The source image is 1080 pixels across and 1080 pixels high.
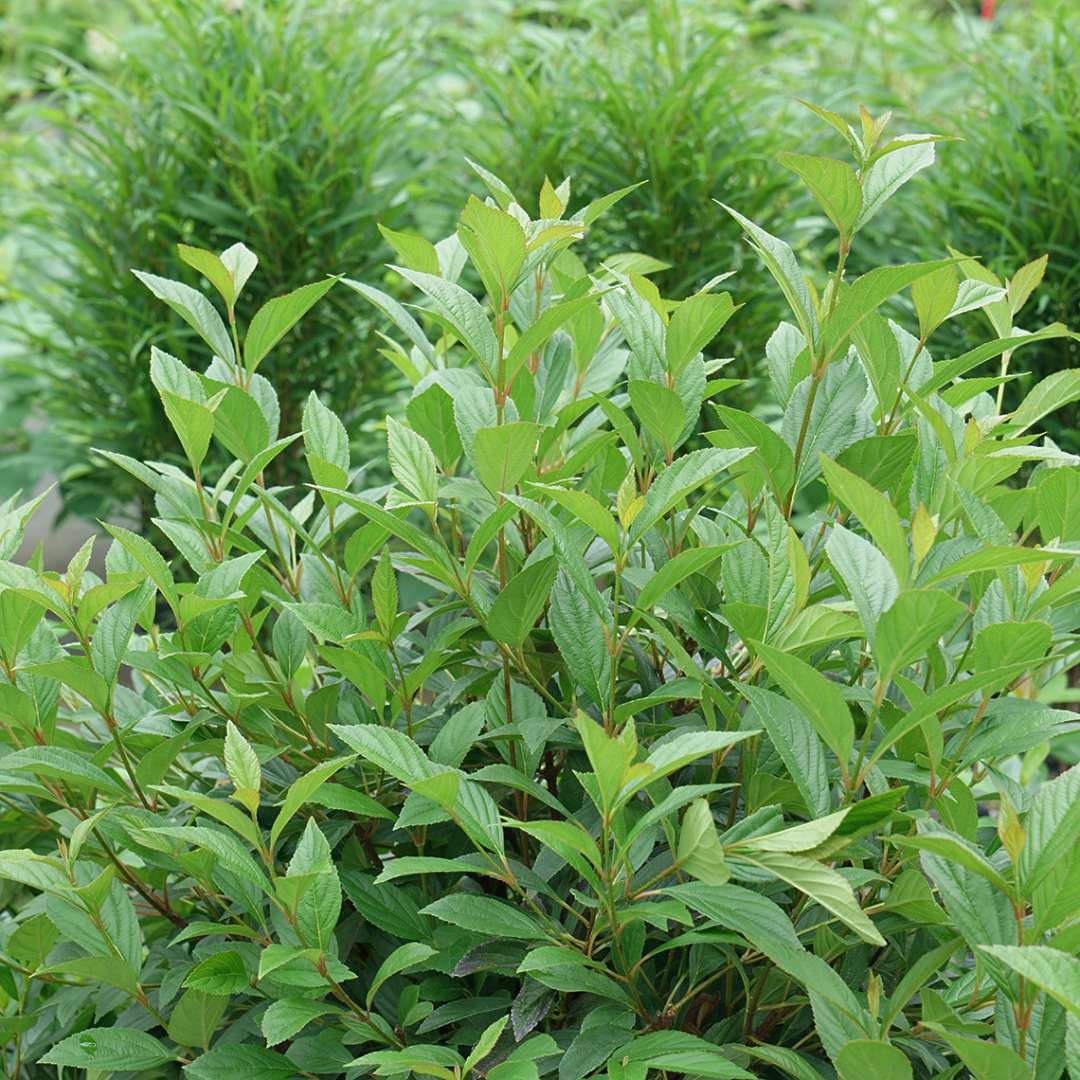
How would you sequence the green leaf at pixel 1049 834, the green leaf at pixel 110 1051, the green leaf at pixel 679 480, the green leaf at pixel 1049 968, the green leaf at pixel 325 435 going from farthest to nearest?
the green leaf at pixel 325 435, the green leaf at pixel 110 1051, the green leaf at pixel 679 480, the green leaf at pixel 1049 834, the green leaf at pixel 1049 968

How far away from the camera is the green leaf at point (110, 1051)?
100 centimetres

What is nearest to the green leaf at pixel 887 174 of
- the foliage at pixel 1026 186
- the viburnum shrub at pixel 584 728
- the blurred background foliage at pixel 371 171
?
the viburnum shrub at pixel 584 728

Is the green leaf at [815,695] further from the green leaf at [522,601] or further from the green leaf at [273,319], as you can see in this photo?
the green leaf at [273,319]

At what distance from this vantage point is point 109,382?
3248 millimetres

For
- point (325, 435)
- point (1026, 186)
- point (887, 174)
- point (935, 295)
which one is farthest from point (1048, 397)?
point (1026, 186)

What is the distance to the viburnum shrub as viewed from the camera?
32.8 inches

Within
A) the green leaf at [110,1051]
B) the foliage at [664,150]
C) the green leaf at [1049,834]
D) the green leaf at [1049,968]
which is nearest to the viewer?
the green leaf at [1049,968]

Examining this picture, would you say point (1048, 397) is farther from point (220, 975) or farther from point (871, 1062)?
point (220, 975)

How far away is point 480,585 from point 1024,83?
2424mm

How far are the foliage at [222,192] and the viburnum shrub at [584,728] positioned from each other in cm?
202

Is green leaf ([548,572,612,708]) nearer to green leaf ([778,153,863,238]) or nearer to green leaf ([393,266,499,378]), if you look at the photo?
green leaf ([393,266,499,378])

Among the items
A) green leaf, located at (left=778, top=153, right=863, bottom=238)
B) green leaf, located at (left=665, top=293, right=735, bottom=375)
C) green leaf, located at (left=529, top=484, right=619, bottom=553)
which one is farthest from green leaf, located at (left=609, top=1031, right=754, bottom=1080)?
green leaf, located at (left=778, top=153, right=863, bottom=238)

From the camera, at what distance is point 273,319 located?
42.9 inches

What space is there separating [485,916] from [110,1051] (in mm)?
331
